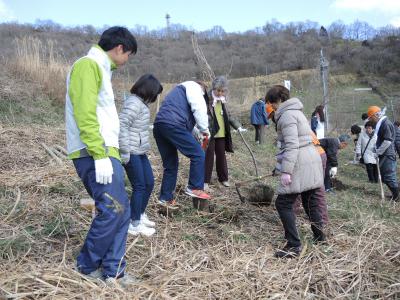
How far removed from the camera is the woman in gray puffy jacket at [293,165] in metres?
3.58

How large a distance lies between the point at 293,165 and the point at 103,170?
1717mm

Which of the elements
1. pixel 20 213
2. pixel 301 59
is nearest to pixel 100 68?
pixel 20 213

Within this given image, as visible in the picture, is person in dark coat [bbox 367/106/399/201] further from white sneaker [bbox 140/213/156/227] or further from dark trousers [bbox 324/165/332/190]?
white sneaker [bbox 140/213/156/227]

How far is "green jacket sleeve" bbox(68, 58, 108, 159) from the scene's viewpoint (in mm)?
2492

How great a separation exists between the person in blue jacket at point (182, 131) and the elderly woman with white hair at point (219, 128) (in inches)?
40.0

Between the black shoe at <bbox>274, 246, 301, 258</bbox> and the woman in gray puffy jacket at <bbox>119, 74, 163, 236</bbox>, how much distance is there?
1108 millimetres

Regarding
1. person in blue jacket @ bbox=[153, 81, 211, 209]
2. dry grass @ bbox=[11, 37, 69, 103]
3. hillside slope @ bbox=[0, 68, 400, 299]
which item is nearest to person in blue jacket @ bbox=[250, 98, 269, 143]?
dry grass @ bbox=[11, 37, 69, 103]

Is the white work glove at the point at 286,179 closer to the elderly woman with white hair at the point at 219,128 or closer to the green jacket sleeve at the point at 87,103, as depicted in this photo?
the green jacket sleeve at the point at 87,103

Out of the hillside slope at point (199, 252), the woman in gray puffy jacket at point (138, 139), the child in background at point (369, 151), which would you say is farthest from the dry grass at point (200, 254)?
the child in background at point (369, 151)

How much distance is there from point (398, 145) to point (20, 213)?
24.5ft

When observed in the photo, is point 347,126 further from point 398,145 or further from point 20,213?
point 20,213

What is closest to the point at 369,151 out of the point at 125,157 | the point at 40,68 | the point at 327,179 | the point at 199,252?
the point at 327,179

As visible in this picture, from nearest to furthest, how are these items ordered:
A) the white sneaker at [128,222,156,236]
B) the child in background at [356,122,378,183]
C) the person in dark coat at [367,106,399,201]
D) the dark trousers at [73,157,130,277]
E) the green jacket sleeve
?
the green jacket sleeve < the dark trousers at [73,157,130,277] < the white sneaker at [128,222,156,236] < the person in dark coat at [367,106,399,201] < the child in background at [356,122,378,183]

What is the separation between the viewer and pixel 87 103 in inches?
98.2
